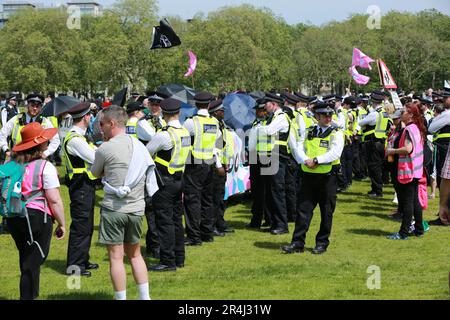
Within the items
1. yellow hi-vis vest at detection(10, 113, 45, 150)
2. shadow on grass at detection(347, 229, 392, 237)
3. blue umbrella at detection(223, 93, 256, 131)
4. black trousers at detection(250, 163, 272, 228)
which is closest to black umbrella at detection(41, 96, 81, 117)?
blue umbrella at detection(223, 93, 256, 131)

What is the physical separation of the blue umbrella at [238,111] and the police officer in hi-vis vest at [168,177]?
546 cm

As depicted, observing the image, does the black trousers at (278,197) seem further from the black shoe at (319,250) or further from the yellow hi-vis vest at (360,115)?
the yellow hi-vis vest at (360,115)

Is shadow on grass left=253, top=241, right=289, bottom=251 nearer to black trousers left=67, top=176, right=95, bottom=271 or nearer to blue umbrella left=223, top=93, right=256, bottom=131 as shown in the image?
black trousers left=67, top=176, right=95, bottom=271

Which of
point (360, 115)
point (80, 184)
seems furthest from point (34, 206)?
point (360, 115)

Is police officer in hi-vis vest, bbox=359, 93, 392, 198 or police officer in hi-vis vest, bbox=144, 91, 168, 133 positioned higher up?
police officer in hi-vis vest, bbox=144, 91, 168, 133

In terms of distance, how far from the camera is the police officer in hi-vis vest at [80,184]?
764 centimetres

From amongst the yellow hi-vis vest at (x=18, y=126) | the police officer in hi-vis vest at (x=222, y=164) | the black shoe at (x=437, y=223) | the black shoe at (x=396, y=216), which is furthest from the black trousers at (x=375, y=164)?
the yellow hi-vis vest at (x=18, y=126)

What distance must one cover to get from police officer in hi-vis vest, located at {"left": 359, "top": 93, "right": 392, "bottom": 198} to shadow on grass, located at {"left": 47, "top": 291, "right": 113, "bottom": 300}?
344 inches

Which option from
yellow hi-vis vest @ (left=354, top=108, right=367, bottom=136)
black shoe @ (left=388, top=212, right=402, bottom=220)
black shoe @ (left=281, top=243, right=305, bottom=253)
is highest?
yellow hi-vis vest @ (left=354, top=108, right=367, bottom=136)

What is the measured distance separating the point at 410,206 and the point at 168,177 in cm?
407

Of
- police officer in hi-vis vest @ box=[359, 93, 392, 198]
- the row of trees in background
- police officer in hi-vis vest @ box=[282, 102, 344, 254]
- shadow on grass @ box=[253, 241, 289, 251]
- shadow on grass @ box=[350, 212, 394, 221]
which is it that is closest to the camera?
police officer in hi-vis vest @ box=[282, 102, 344, 254]

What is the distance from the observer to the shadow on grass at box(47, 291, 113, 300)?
22.3 ft

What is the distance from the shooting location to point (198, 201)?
9.38 meters
